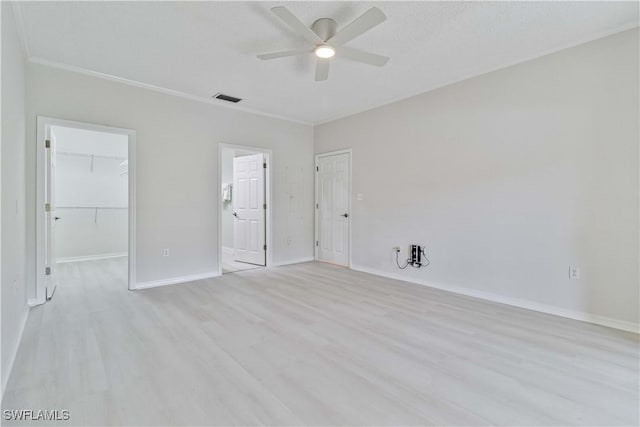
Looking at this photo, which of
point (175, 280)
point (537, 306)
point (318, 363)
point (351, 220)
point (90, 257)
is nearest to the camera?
point (318, 363)

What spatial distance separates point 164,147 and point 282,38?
2334mm

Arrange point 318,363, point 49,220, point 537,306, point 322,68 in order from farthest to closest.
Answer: point 49,220 → point 537,306 → point 322,68 → point 318,363

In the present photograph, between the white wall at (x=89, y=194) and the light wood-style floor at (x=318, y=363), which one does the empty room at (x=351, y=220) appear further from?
the white wall at (x=89, y=194)

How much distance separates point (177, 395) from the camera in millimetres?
1788

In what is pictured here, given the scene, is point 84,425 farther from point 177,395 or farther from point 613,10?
point 613,10

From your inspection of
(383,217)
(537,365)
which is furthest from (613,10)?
(383,217)

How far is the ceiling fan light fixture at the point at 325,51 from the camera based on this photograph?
267cm

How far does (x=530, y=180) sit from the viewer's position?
327cm

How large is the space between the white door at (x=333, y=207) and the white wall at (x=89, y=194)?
11.9 ft

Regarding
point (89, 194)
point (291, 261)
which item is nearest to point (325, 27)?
point (291, 261)

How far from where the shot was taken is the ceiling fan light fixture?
2.67 m

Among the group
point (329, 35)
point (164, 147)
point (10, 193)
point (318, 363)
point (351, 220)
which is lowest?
point (318, 363)

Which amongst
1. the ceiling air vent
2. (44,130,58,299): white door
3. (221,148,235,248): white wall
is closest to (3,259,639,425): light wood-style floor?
(44,130,58,299): white door

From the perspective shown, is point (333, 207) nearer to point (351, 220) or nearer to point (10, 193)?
point (351, 220)
